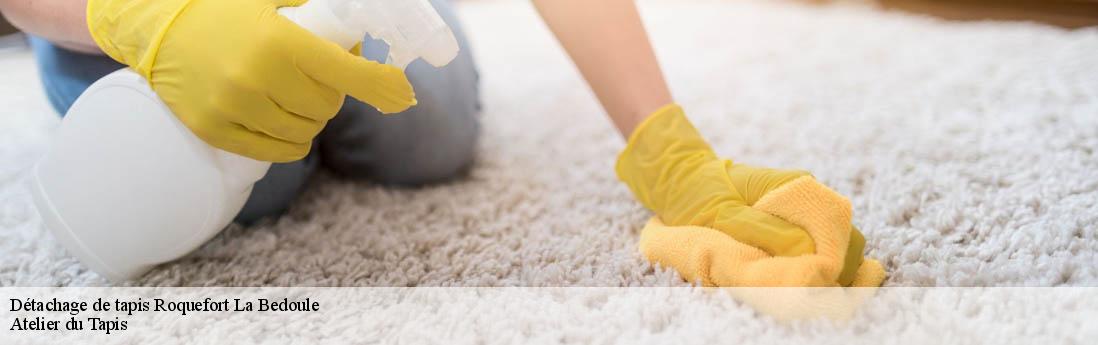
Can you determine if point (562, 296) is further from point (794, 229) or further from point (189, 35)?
point (189, 35)

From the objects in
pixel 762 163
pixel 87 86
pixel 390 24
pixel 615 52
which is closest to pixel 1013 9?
pixel 762 163

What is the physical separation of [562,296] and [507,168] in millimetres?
A: 258

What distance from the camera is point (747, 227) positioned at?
502 millimetres

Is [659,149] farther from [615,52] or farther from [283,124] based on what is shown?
[283,124]

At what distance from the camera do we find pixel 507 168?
0.76 m

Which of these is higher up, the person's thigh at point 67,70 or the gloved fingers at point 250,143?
the gloved fingers at point 250,143

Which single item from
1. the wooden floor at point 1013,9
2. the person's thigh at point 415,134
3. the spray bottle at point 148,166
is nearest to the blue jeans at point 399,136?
the person's thigh at point 415,134

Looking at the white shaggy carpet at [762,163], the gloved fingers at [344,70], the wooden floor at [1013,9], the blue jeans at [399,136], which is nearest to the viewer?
the gloved fingers at [344,70]

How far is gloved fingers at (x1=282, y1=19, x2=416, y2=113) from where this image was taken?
44 cm

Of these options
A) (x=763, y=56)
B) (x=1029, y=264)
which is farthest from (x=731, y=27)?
(x=1029, y=264)

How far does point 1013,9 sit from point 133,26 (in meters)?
1.13

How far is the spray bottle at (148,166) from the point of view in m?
0.46

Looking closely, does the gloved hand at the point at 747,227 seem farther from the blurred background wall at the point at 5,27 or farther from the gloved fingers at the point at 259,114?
the blurred background wall at the point at 5,27

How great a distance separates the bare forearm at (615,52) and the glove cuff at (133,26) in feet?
0.86
